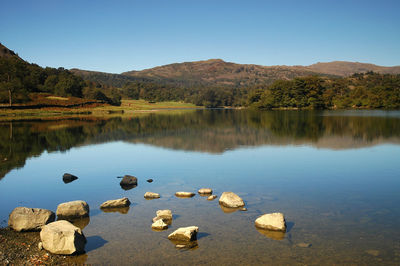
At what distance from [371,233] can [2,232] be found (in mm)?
15837

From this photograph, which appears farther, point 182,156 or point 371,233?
point 182,156

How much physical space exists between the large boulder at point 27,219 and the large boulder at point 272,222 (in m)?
9.79

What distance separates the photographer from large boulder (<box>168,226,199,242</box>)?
12.2 m

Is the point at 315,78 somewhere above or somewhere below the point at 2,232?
above

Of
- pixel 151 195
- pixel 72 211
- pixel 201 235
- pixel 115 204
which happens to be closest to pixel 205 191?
pixel 151 195

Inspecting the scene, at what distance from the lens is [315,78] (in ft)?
571

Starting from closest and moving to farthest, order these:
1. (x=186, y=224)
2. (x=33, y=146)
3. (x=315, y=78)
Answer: (x=186, y=224) < (x=33, y=146) < (x=315, y=78)

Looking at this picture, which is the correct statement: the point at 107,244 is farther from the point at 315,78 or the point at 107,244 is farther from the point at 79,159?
the point at 315,78

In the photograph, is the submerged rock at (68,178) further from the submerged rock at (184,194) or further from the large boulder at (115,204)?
the submerged rock at (184,194)

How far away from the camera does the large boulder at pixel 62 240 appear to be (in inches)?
438

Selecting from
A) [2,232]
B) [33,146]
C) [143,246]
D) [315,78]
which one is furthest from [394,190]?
[315,78]

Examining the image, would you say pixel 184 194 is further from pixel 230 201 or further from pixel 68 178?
pixel 68 178

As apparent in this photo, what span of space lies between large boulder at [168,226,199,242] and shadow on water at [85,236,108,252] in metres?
2.80

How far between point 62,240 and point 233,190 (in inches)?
437
